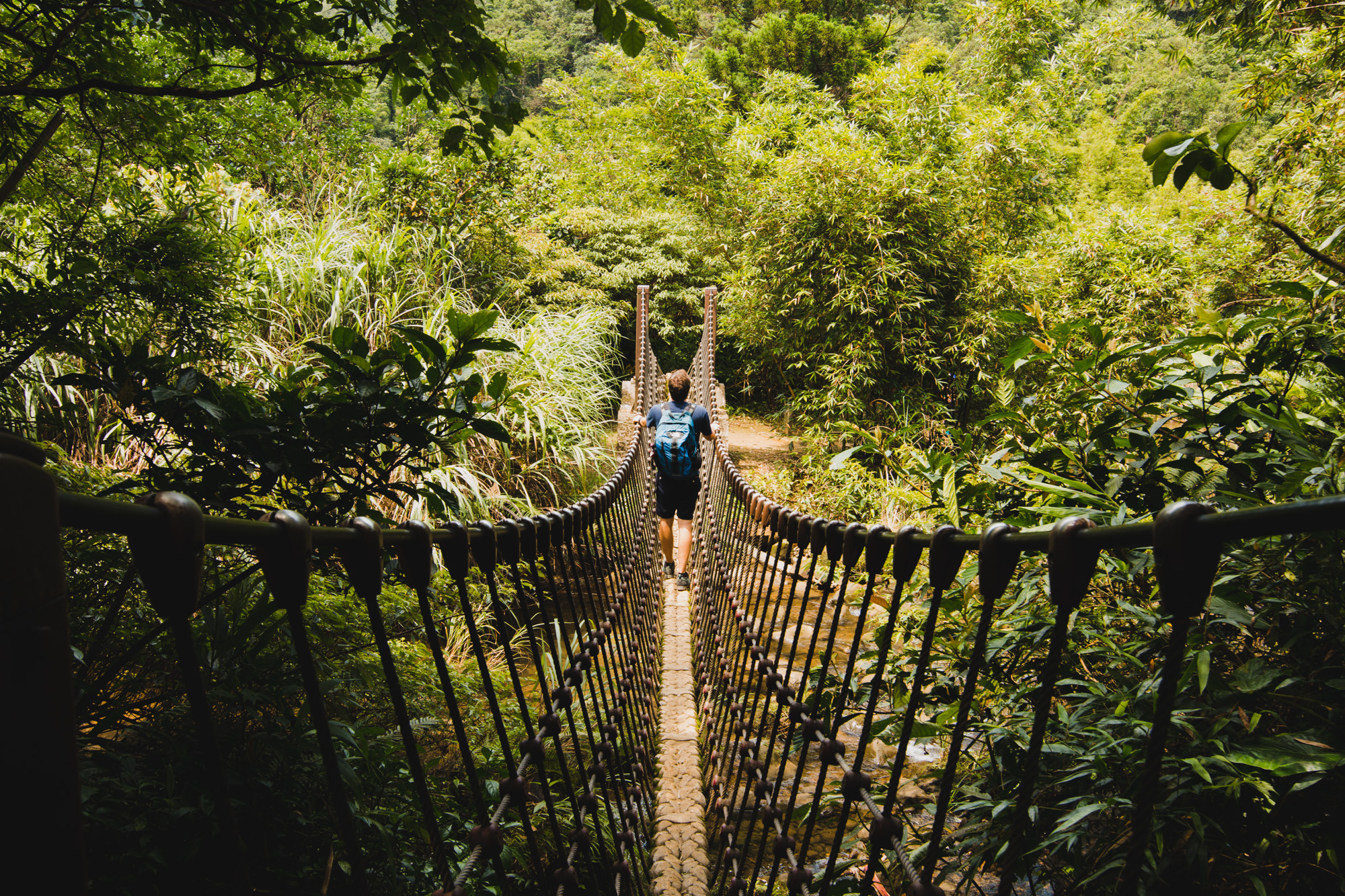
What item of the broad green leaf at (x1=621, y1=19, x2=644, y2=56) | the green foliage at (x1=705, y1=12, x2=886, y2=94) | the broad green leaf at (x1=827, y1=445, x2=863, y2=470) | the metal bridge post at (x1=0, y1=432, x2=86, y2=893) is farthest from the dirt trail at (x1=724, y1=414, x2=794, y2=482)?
the green foliage at (x1=705, y1=12, x2=886, y2=94)

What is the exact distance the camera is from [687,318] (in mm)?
9227

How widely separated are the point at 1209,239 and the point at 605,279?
553 centimetres

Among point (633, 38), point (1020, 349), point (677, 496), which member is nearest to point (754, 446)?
point (677, 496)

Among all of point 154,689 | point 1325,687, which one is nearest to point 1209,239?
point 1325,687

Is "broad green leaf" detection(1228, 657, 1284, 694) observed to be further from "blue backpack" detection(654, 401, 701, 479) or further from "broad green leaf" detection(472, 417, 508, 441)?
"blue backpack" detection(654, 401, 701, 479)

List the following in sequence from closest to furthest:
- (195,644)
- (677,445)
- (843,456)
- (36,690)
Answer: (36,690) → (195,644) → (843,456) → (677,445)

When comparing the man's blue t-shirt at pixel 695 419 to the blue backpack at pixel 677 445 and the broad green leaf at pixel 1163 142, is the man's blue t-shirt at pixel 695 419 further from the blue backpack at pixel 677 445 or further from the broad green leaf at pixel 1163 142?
the broad green leaf at pixel 1163 142

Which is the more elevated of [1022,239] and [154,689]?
[1022,239]

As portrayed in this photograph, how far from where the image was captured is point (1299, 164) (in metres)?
3.95

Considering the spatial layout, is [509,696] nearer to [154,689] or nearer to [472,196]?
[154,689]

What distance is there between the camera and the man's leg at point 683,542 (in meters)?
3.25

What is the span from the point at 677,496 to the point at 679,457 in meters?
0.18

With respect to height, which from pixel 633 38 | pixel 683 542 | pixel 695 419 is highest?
pixel 633 38

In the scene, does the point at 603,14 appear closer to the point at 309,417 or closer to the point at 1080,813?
the point at 309,417
